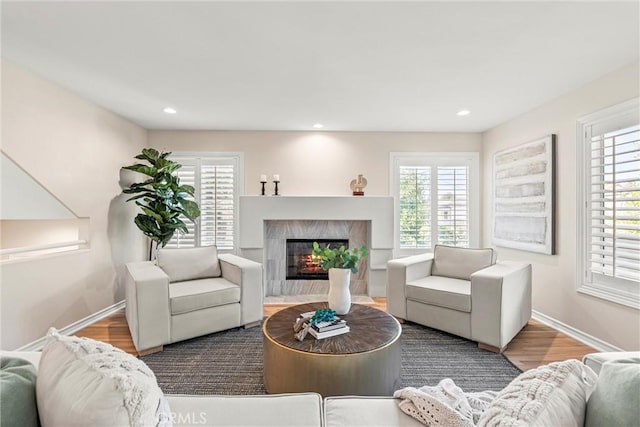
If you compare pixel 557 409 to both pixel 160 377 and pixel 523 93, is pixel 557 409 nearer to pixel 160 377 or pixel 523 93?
pixel 160 377

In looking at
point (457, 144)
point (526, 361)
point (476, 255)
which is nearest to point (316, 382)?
point (526, 361)

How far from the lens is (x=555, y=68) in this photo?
7.82ft

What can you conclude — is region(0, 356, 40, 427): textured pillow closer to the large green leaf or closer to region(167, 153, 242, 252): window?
the large green leaf

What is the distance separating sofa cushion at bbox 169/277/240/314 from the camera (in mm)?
2561

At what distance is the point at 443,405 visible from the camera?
103 cm

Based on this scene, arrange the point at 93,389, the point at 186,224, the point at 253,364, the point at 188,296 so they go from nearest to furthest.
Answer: the point at 93,389
the point at 253,364
the point at 188,296
the point at 186,224

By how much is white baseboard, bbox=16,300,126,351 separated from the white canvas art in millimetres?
4966

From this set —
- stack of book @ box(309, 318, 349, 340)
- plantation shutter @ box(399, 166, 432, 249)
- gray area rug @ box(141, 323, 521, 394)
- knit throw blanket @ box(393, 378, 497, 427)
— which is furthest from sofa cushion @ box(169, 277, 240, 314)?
plantation shutter @ box(399, 166, 432, 249)

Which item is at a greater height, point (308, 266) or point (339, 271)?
point (339, 271)

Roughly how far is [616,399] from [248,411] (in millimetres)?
1112

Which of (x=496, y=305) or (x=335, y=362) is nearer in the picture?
(x=335, y=362)

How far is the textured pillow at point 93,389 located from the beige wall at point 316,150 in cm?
354

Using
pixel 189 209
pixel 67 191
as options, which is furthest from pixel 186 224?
pixel 67 191

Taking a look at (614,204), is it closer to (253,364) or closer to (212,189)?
(253,364)
